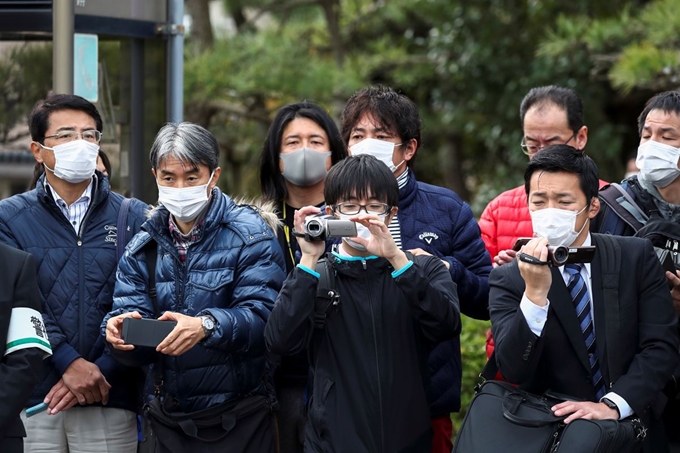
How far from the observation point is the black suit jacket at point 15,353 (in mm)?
3451

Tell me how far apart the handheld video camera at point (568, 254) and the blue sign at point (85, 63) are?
289 centimetres

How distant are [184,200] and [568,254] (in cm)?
145

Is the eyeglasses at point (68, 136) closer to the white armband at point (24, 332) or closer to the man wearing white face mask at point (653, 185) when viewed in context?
the white armband at point (24, 332)

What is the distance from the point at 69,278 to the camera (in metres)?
4.09

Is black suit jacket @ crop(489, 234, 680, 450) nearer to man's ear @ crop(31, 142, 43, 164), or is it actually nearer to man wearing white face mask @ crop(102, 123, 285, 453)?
man wearing white face mask @ crop(102, 123, 285, 453)

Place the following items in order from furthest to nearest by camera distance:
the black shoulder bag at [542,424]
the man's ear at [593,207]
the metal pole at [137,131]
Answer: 1. the metal pole at [137,131]
2. the man's ear at [593,207]
3. the black shoulder bag at [542,424]

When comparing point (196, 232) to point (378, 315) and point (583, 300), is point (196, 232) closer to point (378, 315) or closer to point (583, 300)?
point (378, 315)

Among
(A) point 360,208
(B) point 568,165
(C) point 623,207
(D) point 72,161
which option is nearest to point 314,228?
(A) point 360,208

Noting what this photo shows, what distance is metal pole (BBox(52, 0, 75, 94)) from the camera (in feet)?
16.9

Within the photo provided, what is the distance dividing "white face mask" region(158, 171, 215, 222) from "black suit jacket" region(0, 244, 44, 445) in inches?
22.1

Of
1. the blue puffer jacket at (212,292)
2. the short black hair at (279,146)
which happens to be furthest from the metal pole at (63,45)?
the blue puffer jacket at (212,292)

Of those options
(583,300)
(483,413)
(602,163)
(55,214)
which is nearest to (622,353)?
(583,300)

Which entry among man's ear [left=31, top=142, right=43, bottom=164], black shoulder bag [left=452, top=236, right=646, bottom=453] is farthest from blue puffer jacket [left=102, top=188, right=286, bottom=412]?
black shoulder bag [left=452, top=236, right=646, bottom=453]

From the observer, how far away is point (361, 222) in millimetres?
3582
